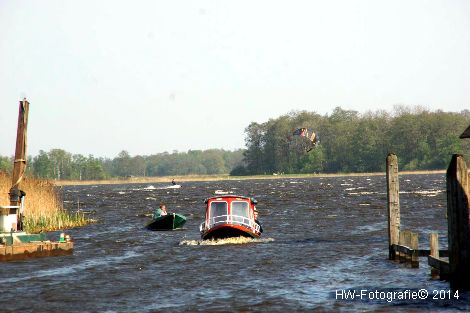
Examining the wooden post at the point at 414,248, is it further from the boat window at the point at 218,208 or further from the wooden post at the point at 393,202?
the boat window at the point at 218,208

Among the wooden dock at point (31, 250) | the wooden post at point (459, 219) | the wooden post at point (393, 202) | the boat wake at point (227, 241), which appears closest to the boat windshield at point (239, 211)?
the boat wake at point (227, 241)

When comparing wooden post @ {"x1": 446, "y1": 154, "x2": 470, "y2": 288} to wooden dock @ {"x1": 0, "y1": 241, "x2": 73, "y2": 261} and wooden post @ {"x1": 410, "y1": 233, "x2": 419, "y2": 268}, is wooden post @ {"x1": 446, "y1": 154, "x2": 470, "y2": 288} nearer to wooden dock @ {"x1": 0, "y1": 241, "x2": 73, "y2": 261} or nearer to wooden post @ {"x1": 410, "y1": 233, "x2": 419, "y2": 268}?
wooden post @ {"x1": 410, "y1": 233, "x2": 419, "y2": 268}

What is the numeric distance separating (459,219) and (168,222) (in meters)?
31.5

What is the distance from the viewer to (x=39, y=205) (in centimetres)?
4556

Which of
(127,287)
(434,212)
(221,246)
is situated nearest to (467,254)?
(127,287)

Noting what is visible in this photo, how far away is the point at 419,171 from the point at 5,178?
160743 mm

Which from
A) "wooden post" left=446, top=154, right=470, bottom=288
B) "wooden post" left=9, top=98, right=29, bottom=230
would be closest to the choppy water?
"wooden post" left=446, top=154, right=470, bottom=288

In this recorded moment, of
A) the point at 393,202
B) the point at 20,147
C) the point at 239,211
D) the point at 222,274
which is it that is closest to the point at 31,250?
the point at 20,147

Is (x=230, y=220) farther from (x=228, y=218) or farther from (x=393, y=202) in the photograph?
(x=393, y=202)

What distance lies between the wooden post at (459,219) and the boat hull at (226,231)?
18.5 meters

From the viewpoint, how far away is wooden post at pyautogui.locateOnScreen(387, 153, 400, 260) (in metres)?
27.5

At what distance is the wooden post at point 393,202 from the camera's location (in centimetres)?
2747

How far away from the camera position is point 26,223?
139 ft

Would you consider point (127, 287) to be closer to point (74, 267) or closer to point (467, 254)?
point (74, 267)
